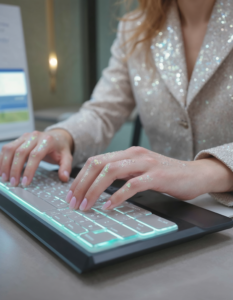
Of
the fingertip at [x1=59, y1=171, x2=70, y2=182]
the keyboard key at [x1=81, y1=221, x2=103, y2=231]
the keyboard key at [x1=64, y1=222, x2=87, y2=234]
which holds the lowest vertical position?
the fingertip at [x1=59, y1=171, x2=70, y2=182]

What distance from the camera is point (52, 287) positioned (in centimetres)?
30

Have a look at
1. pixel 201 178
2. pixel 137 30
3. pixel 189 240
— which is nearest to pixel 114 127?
pixel 137 30

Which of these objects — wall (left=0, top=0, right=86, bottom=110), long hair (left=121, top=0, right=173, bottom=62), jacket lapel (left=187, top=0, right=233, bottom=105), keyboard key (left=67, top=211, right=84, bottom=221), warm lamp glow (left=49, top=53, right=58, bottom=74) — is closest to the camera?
keyboard key (left=67, top=211, right=84, bottom=221)

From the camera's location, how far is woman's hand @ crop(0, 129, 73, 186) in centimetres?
57

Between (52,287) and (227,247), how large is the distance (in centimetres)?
20

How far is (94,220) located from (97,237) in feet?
0.17

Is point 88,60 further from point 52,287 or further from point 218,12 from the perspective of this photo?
point 52,287

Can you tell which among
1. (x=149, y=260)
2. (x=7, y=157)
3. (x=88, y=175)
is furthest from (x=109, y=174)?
(x=7, y=157)

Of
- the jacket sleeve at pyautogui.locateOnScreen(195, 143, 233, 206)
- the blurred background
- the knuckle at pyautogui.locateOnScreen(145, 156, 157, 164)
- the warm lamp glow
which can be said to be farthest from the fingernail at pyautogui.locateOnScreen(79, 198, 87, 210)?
the warm lamp glow

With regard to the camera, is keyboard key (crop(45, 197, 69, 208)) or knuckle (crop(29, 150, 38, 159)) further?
knuckle (crop(29, 150, 38, 159))

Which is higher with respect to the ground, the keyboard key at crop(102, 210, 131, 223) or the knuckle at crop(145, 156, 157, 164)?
the knuckle at crop(145, 156, 157, 164)

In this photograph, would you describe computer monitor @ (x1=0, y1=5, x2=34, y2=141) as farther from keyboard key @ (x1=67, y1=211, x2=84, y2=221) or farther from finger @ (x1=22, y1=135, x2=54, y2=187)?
keyboard key @ (x1=67, y1=211, x2=84, y2=221)

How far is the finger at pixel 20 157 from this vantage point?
0.56 meters

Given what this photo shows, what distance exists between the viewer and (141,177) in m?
0.44
